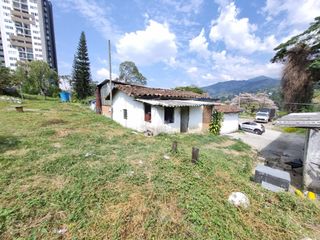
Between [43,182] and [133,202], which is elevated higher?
[43,182]

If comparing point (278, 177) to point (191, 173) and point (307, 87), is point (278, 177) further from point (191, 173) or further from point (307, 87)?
point (307, 87)

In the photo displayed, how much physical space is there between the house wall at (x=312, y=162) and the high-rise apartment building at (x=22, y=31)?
62344 mm

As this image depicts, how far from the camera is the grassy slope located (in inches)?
112

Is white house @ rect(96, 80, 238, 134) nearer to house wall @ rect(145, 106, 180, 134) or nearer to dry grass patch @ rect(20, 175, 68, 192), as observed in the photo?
house wall @ rect(145, 106, 180, 134)

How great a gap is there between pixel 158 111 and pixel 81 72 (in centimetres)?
3174

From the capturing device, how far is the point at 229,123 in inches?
608

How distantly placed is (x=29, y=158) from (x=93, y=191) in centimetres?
319

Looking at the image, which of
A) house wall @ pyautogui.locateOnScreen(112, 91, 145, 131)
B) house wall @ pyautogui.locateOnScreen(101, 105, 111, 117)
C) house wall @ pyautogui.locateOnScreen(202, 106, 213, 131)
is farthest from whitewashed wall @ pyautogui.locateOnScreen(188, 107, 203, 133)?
house wall @ pyautogui.locateOnScreen(101, 105, 111, 117)

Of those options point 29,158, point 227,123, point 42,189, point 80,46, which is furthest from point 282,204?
point 80,46

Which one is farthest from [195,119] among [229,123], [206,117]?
[229,123]

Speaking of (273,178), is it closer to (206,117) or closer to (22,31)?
(206,117)

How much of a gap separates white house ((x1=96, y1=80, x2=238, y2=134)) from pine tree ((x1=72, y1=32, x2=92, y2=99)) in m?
24.7

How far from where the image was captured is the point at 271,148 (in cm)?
1084

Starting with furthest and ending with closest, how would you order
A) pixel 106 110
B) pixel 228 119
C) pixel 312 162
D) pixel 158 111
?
pixel 106 110 → pixel 228 119 → pixel 158 111 → pixel 312 162
